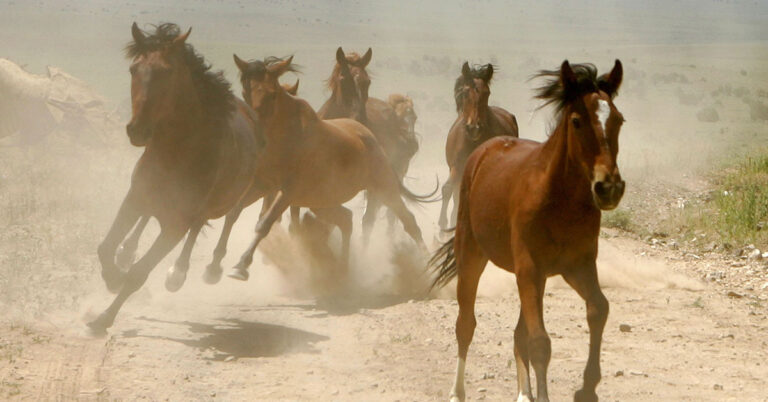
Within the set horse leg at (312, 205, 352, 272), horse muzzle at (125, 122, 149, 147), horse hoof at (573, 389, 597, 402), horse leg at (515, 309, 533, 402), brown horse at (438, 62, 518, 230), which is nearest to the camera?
horse hoof at (573, 389, 597, 402)

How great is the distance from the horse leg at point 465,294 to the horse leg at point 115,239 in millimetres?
3259

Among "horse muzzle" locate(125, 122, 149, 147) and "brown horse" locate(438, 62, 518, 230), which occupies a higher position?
"brown horse" locate(438, 62, 518, 230)

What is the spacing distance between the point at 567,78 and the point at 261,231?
5.37 metres

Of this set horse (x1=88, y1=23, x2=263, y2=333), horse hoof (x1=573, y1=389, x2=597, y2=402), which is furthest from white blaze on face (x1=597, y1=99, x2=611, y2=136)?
horse (x1=88, y1=23, x2=263, y2=333)

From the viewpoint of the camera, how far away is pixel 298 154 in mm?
11453

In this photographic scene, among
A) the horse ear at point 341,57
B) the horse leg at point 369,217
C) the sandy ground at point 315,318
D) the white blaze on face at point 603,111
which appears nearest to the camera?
the white blaze on face at point 603,111

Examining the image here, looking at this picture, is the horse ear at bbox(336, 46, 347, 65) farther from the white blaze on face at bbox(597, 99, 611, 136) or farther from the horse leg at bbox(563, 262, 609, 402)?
the white blaze on face at bbox(597, 99, 611, 136)

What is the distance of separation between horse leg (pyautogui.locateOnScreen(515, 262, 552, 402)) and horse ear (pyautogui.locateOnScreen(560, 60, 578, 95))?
0.97 meters

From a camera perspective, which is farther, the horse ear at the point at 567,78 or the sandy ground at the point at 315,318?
the sandy ground at the point at 315,318

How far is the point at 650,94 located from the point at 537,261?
51811mm

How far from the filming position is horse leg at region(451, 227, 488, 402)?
703 centimetres

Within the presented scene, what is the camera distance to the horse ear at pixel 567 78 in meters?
6.01

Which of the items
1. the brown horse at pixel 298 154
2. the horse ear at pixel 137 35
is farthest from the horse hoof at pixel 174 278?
the horse ear at pixel 137 35

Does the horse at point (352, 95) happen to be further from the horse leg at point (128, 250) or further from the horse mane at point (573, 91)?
the horse mane at point (573, 91)
